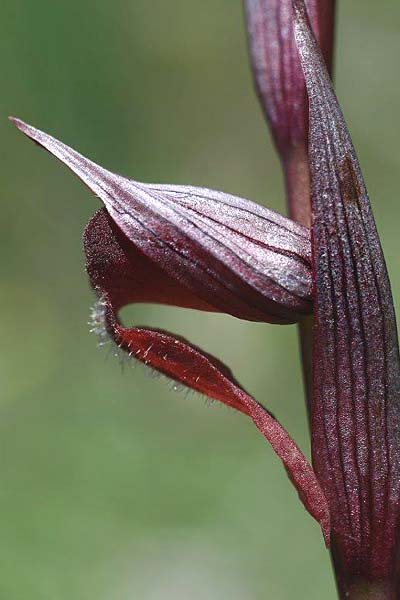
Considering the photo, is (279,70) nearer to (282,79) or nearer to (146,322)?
(282,79)

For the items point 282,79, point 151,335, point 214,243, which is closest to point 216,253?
point 214,243

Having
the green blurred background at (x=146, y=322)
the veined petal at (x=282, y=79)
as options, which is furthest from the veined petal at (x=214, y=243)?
the green blurred background at (x=146, y=322)

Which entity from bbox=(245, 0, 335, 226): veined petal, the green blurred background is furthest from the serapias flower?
the green blurred background

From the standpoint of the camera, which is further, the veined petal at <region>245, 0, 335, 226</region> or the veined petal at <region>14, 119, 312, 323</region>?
the veined petal at <region>245, 0, 335, 226</region>

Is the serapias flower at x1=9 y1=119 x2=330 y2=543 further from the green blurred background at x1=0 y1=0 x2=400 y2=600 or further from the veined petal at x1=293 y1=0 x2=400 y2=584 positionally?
the green blurred background at x1=0 y1=0 x2=400 y2=600

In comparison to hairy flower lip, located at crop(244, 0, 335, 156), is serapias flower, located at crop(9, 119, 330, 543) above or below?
below

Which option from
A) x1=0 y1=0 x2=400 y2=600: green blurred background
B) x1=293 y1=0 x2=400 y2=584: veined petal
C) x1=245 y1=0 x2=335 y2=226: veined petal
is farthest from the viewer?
x1=0 y1=0 x2=400 y2=600: green blurred background

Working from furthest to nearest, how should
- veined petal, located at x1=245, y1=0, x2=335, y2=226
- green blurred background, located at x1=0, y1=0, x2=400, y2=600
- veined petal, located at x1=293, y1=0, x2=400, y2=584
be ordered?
green blurred background, located at x1=0, y1=0, x2=400, y2=600, veined petal, located at x1=245, y1=0, x2=335, y2=226, veined petal, located at x1=293, y1=0, x2=400, y2=584

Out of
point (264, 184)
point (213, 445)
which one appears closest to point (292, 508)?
point (213, 445)
